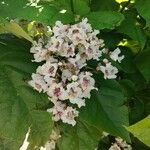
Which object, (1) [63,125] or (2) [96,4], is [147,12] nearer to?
(2) [96,4]

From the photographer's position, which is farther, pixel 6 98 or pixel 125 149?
pixel 125 149

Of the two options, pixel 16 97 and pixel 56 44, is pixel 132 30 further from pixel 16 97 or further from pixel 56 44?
pixel 16 97

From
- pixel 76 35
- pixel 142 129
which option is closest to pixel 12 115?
pixel 76 35

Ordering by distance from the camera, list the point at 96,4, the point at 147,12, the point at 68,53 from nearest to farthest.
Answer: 1. the point at 68,53
2. the point at 147,12
3. the point at 96,4

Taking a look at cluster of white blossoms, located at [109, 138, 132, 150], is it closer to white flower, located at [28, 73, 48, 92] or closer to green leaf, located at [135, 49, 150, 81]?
green leaf, located at [135, 49, 150, 81]

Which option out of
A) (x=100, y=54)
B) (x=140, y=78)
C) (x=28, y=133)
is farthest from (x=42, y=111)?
(x=140, y=78)

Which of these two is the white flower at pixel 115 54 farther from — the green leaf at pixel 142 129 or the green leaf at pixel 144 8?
the green leaf at pixel 142 129

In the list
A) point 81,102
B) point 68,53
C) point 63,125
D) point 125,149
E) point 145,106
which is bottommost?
point 125,149

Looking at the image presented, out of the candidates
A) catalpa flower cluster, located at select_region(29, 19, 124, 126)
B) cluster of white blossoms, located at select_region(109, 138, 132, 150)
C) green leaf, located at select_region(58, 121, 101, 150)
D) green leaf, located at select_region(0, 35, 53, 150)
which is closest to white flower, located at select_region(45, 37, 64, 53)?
catalpa flower cluster, located at select_region(29, 19, 124, 126)

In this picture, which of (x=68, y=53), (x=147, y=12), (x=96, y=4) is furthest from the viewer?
(x=96, y=4)
